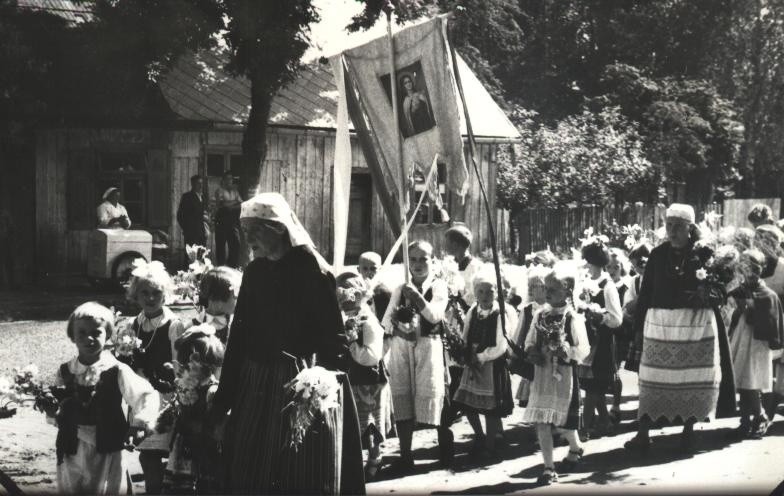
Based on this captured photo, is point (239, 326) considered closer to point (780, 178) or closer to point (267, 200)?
point (267, 200)

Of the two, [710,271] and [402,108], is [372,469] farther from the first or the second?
[710,271]

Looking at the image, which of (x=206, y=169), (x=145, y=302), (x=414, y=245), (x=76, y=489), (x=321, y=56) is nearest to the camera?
(x=76, y=489)

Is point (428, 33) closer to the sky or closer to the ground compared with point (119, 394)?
closer to the sky

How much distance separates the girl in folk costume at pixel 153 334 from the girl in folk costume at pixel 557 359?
2.31 metres

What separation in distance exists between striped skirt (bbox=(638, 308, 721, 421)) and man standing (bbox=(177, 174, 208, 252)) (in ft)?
23.6

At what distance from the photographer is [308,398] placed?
12.6 feet

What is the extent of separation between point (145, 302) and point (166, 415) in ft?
2.97

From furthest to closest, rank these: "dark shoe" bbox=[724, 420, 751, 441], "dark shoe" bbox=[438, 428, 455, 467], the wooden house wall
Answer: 1. the wooden house wall
2. "dark shoe" bbox=[724, 420, 751, 441]
3. "dark shoe" bbox=[438, 428, 455, 467]

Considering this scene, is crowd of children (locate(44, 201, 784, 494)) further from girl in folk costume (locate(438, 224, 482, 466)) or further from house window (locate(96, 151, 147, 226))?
house window (locate(96, 151, 147, 226))

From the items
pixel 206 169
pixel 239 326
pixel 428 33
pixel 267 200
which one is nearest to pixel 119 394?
pixel 239 326

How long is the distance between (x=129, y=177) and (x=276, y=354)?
451 inches

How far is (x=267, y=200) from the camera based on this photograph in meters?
3.98

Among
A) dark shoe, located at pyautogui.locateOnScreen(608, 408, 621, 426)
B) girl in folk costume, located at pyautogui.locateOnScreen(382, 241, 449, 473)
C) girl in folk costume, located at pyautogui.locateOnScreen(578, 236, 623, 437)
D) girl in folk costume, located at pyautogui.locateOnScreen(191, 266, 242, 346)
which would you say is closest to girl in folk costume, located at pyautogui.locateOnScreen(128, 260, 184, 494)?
girl in folk costume, located at pyautogui.locateOnScreen(191, 266, 242, 346)

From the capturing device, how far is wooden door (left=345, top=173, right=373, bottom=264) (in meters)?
16.8
